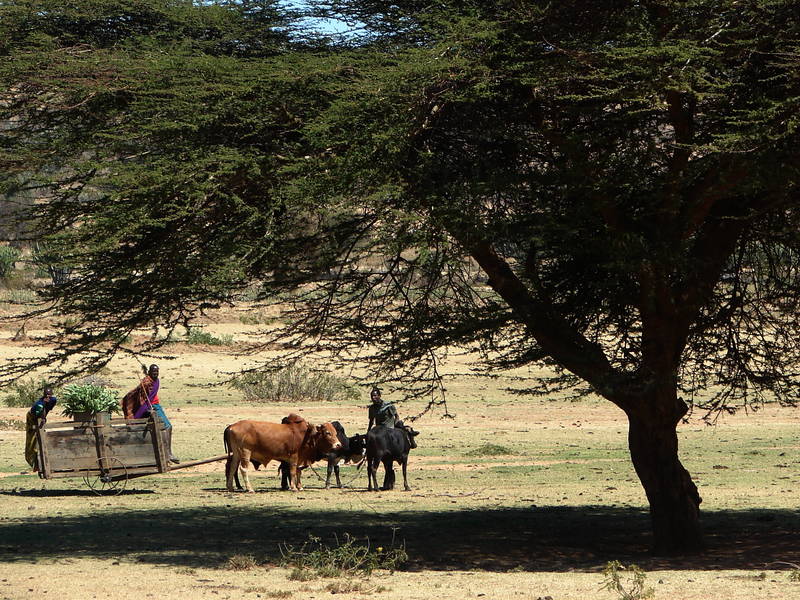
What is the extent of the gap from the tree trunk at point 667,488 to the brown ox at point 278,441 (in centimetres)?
704

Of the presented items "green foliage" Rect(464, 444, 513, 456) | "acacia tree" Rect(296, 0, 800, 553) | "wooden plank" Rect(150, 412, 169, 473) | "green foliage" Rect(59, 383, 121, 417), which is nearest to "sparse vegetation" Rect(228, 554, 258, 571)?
"acacia tree" Rect(296, 0, 800, 553)

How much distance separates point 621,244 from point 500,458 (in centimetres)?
1479

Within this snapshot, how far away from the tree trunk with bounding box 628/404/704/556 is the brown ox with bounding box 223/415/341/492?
23.1 ft

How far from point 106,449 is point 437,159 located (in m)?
9.67

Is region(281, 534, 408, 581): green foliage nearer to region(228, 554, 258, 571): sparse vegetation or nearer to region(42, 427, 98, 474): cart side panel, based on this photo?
region(228, 554, 258, 571): sparse vegetation

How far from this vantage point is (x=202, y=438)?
27.8 m

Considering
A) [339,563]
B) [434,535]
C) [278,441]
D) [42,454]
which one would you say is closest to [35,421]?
[42,454]

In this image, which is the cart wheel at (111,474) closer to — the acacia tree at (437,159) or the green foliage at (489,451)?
the acacia tree at (437,159)

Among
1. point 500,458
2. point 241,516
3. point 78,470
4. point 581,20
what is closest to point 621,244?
point 581,20

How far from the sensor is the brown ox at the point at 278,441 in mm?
19156

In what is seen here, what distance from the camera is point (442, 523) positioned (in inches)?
628

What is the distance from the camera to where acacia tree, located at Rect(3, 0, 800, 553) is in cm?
1019

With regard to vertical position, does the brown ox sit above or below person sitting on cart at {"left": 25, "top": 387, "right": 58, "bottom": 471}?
below

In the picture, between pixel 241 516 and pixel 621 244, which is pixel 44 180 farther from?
pixel 241 516
